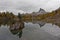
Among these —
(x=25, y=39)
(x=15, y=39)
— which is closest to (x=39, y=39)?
(x=25, y=39)

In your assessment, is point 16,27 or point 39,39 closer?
point 39,39

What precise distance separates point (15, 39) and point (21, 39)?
1661 millimetres

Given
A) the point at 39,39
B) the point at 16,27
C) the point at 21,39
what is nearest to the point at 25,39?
the point at 21,39

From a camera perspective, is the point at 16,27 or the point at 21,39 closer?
the point at 21,39

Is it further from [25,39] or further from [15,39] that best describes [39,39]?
[15,39]

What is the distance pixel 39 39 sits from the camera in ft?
115

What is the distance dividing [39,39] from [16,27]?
86.8ft

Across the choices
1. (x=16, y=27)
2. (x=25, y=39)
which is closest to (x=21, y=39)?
(x=25, y=39)

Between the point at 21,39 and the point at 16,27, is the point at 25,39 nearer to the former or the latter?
the point at 21,39

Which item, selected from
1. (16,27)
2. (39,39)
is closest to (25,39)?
(39,39)

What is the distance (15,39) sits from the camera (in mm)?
36594

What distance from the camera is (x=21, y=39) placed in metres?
35.9

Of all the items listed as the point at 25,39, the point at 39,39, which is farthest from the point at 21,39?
the point at 39,39

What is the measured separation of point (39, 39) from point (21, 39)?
4399 millimetres
